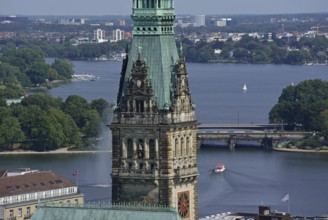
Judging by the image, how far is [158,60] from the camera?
3122cm

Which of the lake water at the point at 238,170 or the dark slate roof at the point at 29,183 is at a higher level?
the dark slate roof at the point at 29,183

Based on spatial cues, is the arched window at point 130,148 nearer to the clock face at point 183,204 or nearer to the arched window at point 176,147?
the arched window at point 176,147

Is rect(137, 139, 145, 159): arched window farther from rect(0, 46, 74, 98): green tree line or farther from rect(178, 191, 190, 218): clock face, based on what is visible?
rect(0, 46, 74, 98): green tree line

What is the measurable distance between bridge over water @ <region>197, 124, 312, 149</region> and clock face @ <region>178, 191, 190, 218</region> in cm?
5071

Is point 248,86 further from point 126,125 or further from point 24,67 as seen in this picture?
point 126,125

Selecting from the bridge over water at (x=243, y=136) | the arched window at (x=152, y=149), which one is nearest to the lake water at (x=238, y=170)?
the bridge over water at (x=243, y=136)

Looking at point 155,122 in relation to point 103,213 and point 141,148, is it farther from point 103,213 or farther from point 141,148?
point 103,213

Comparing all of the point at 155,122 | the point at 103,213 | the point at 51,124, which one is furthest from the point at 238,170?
the point at 103,213

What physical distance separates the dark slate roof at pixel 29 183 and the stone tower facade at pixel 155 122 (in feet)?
80.3

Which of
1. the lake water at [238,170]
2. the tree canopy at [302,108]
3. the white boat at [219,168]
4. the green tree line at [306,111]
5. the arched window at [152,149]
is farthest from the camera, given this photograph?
the tree canopy at [302,108]

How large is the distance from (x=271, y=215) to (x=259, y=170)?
23.3 meters

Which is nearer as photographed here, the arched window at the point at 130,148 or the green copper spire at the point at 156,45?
the green copper spire at the point at 156,45

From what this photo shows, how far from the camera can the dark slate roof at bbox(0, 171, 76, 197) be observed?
183ft

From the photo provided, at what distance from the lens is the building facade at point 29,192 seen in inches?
2142
